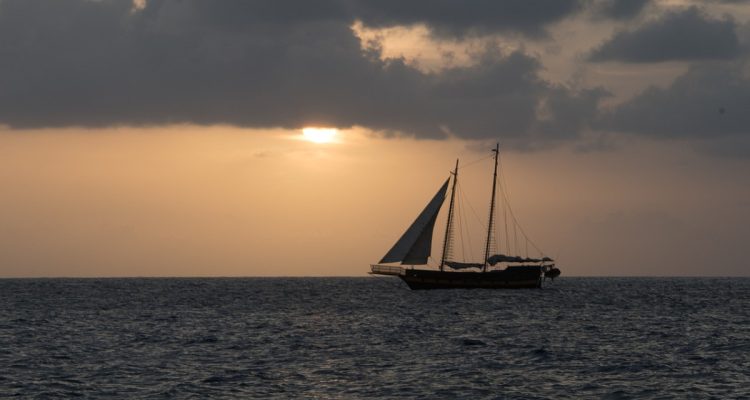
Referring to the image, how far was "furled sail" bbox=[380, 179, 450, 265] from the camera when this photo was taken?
12625 cm

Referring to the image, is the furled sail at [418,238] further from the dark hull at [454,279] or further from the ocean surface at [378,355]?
the ocean surface at [378,355]

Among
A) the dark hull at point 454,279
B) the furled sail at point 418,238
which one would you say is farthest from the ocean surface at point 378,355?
the dark hull at point 454,279

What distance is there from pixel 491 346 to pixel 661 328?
21.9 m

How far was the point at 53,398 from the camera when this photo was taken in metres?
39.3

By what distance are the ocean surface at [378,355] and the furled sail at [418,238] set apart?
35172 millimetres

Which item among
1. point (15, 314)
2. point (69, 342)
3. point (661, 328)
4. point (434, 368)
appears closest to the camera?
point (434, 368)

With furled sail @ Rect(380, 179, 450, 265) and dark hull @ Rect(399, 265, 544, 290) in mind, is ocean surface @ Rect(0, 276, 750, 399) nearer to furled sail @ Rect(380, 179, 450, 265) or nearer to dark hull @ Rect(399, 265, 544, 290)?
furled sail @ Rect(380, 179, 450, 265)

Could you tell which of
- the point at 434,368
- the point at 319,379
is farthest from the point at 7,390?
the point at 434,368

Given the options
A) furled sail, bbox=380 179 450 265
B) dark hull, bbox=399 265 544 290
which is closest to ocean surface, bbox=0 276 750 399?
furled sail, bbox=380 179 450 265

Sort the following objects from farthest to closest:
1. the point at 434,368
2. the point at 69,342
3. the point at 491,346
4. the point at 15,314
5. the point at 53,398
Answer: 1. the point at 15,314
2. the point at 69,342
3. the point at 491,346
4. the point at 434,368
5. the point at 53,398

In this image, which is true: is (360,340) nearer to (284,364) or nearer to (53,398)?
(284,364)

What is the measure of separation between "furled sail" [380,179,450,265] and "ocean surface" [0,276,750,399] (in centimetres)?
3517

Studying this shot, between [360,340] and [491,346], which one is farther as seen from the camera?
[360,340]

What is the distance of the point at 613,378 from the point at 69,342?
3437 cm
